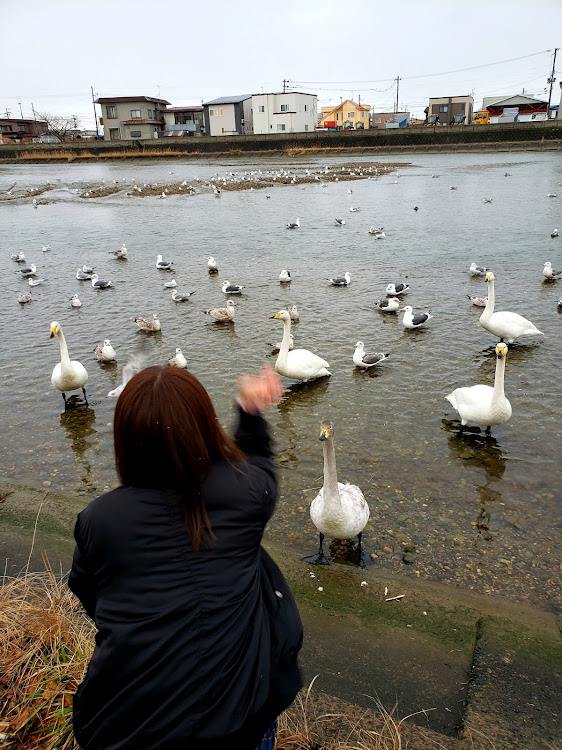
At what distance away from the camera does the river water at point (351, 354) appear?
561 cm

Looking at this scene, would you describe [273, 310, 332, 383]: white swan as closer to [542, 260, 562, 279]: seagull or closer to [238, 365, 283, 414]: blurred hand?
[238, 365, 283, 414]: blurred hand

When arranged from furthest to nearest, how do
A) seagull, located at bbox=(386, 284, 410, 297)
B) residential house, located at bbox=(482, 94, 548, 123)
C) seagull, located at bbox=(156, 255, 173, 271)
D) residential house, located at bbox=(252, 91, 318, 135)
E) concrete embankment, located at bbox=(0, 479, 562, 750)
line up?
residential house, located at bbox=(252, 91, 318, 135) < residential house, located at bbox=(482, 94, 548, 123) < seagull, located at bbox=(156, 255, 173, 271) < seagull, located at bbox=(386, 284, 410, 297) < concrete embankment, located at bbox=(0, 479, 562, 750)

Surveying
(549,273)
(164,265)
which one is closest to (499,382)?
(549,273)

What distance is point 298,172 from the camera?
153ft

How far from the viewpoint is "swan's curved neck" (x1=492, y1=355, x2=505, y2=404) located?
267 inches

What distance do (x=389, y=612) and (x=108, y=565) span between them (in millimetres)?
2837

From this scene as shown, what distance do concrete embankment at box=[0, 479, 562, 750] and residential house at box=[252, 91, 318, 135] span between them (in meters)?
82.3

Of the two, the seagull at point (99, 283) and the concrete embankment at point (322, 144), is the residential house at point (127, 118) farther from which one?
the seagull at point (99, 283)

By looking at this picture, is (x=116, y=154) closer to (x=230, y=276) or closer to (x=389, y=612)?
(x=230, y=276)

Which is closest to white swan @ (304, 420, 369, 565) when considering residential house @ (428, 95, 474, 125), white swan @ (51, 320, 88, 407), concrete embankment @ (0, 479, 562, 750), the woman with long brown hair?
concrete embankment @ (0, 479, 562, 750)

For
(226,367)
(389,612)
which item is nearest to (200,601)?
(389,612)

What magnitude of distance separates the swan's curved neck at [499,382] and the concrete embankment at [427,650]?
3201mm

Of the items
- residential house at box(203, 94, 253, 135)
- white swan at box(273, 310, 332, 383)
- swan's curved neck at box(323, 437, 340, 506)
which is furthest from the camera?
residential house at box(203, 94, 253, 135)

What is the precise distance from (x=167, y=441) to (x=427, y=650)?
2738mm
